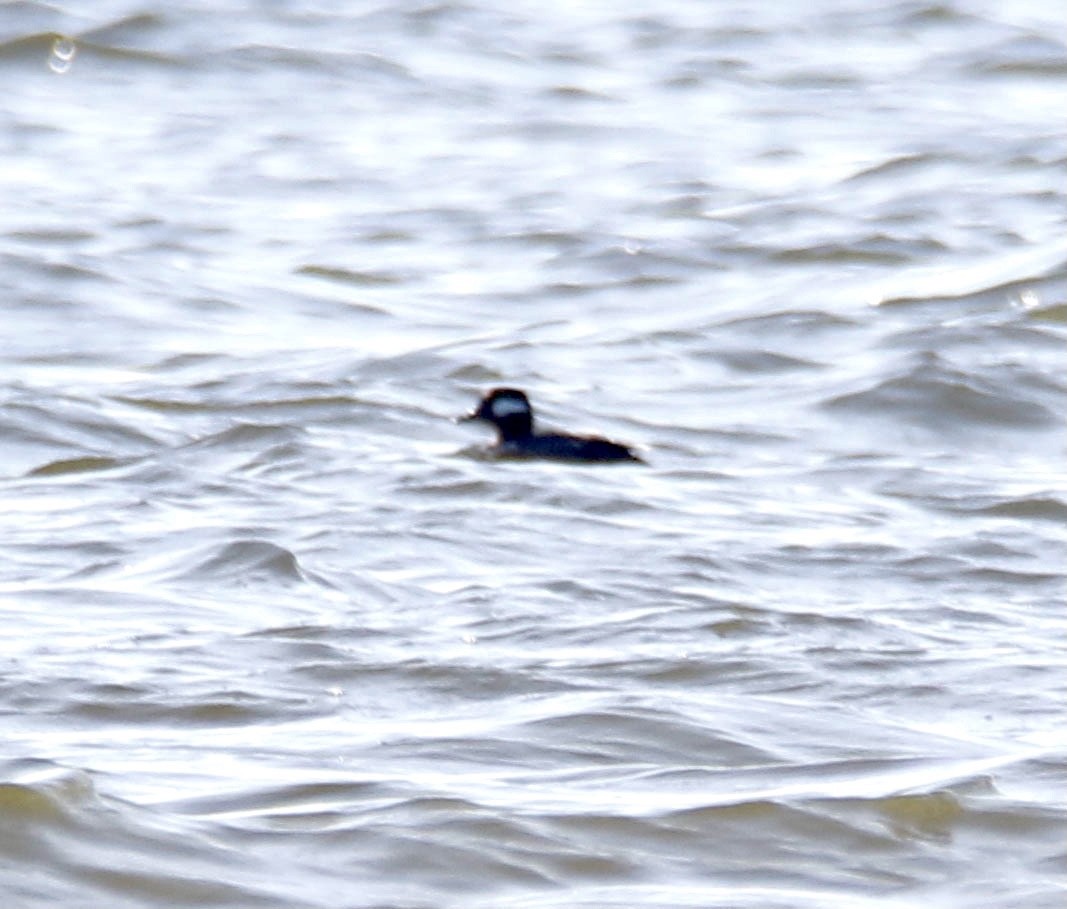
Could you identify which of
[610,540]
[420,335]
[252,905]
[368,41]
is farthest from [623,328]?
[252,905]

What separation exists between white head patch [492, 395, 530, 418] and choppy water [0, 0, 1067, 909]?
138mm

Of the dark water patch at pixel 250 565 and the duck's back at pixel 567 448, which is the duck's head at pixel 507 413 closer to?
the duck's back at pixel 567 448

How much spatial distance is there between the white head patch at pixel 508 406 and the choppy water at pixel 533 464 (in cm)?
14

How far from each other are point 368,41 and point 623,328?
7.71 metres

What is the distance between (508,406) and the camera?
10875 millimetres

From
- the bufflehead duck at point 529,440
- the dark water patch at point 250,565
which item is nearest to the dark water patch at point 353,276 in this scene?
the bufflehead duck at point 529,440

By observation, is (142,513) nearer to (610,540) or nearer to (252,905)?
(610,540)

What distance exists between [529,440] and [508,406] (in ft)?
1.80

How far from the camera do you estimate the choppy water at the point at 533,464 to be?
5.06 meters

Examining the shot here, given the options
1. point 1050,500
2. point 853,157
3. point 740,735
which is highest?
point 740,735

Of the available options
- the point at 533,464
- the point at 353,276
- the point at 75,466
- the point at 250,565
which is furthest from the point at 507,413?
the point at 353,276

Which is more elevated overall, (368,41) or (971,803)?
(971,803)

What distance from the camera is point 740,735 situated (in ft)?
19.0

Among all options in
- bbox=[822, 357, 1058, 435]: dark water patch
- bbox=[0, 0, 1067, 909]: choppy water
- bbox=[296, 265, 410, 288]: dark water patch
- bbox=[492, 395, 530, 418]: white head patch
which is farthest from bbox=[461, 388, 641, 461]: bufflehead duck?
bbox=[296, 265, 410, 288]: dark water patch
